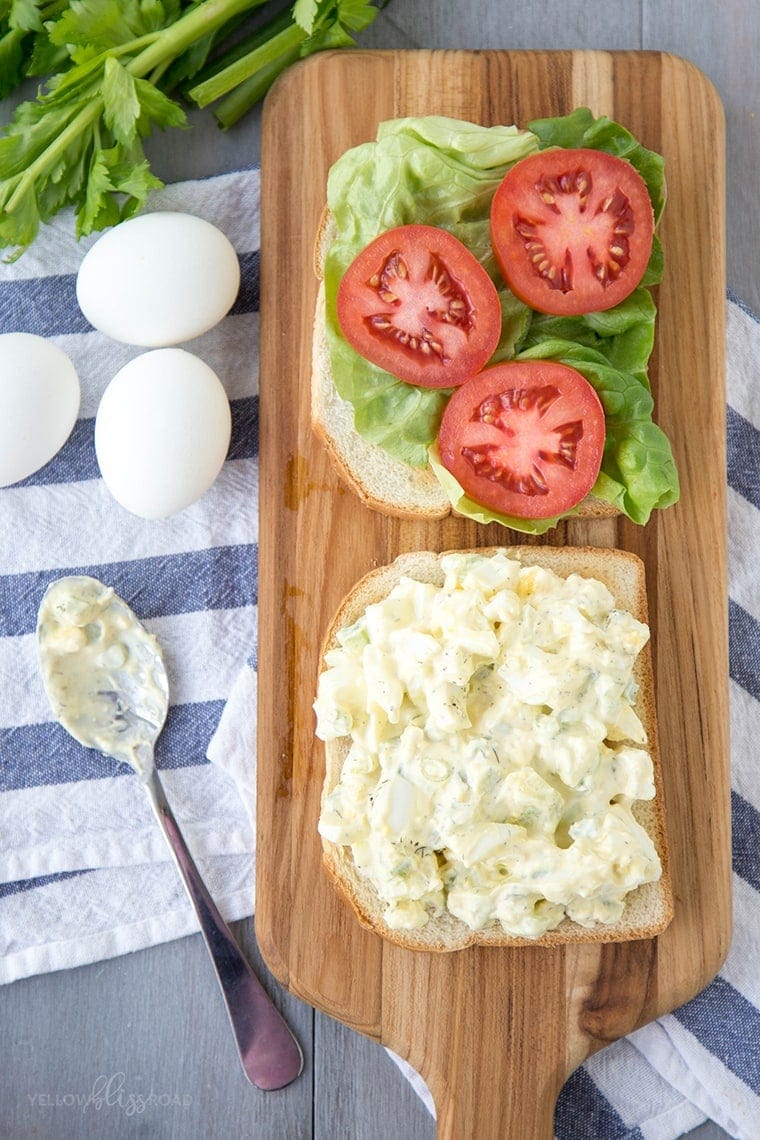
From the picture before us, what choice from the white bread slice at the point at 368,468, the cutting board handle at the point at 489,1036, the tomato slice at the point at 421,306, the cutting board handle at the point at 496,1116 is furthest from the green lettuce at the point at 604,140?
the cutting board handle at the point at 496,1116

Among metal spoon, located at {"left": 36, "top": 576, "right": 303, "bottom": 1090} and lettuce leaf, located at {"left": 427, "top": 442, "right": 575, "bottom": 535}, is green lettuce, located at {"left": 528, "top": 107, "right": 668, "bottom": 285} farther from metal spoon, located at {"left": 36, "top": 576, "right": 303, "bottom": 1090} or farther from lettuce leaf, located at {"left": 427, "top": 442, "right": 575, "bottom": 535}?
metal spoon, located at {"left": 36, "top": 576, "right": 303, "bottom": 1090}

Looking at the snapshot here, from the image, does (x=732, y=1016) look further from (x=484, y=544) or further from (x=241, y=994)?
(x=484, y=544)

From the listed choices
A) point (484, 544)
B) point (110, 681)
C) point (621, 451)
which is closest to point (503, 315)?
point (621, 451)

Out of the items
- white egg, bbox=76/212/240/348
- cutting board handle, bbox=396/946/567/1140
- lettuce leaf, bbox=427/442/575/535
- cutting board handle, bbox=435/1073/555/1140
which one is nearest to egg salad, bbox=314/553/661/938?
lettuce leaf, bbox=427/442/575/535

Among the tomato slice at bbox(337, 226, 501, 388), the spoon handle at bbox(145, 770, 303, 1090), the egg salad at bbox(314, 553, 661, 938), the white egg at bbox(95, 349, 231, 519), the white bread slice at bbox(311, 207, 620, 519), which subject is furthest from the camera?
the spoon handle at bbox(145, 770, 303, 1090)

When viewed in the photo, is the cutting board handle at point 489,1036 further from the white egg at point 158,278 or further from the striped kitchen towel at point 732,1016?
the white egg at point 158,278

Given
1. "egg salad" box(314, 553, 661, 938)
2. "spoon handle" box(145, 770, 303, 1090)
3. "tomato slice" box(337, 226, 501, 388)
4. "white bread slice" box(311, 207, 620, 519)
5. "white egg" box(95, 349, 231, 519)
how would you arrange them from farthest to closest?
"spoon handle" box(145, 770, 303, 1090)
"white bread slice" box(311, 207, 620, 519)
"white egg" box(95, 349, 231, 519)
"tomato slice" box(337, 226, 501, 388)
"egg salad" box(314, 553, 661, 938)
